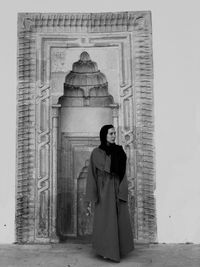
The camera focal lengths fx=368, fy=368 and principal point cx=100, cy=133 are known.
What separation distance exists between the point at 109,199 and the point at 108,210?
91 millimetres

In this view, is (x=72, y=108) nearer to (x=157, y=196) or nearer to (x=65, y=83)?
(x=65, y=83)

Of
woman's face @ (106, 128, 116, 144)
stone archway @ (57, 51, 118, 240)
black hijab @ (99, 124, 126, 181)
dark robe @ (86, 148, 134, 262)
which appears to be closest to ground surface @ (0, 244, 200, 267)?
dark robe @ (86, 148, 134, 262)

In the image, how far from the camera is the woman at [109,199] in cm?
302

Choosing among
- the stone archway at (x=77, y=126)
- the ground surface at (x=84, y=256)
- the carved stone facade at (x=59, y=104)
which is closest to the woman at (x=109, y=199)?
the ground surface at (x=84, y=256)

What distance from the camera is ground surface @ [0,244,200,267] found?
2.97 metres

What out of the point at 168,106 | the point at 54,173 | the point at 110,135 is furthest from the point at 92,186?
the point at 168,106

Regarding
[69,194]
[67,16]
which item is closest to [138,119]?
[69,194]

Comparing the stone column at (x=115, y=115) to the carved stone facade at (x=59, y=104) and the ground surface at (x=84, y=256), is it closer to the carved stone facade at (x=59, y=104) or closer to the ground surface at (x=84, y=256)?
the carved stone facade at (x=59, y=104)

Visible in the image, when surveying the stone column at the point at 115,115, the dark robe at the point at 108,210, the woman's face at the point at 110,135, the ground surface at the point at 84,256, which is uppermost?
the stone column at the point at 115,115

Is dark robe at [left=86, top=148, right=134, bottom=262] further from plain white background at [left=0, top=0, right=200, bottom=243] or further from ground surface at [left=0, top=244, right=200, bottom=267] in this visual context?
plain white background at [left=0, top=0, right=200, bottom=243]

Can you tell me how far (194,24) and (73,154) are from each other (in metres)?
1.90

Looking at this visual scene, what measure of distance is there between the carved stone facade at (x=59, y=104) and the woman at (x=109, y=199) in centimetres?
65

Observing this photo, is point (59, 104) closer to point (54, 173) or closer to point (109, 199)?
point (54, 173)

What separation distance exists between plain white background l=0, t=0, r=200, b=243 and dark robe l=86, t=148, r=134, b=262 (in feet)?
2.39
